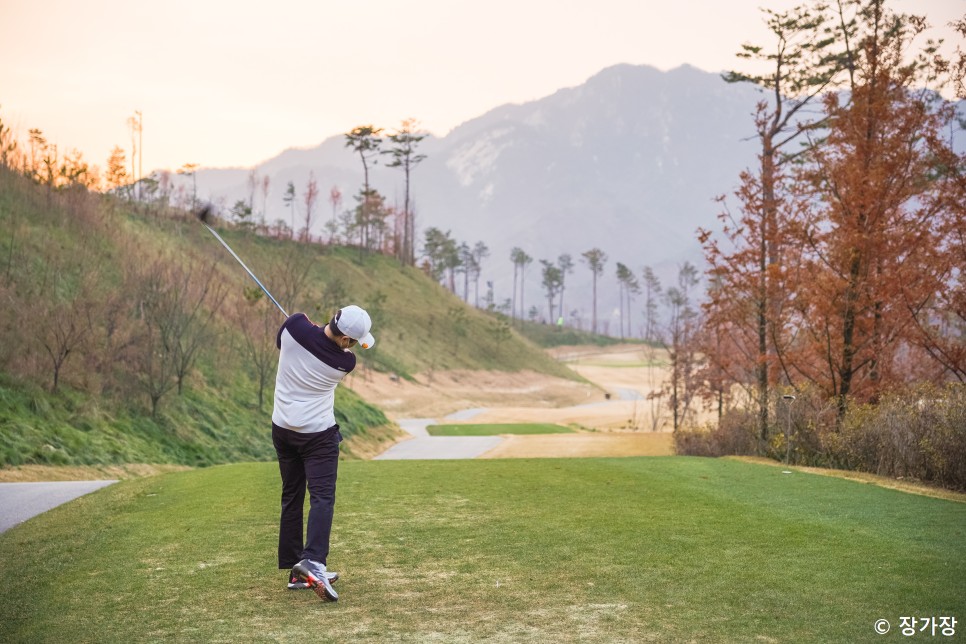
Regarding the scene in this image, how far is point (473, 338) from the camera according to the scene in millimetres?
86125

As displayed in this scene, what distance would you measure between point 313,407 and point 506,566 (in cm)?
213

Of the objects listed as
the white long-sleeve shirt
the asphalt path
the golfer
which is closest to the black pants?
the golfer

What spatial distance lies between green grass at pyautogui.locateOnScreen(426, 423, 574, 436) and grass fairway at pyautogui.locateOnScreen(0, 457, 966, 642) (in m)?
29.6

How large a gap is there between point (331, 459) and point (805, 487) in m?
7.86

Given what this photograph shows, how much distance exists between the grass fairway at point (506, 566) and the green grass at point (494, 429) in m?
29.6

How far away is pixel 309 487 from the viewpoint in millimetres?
7457

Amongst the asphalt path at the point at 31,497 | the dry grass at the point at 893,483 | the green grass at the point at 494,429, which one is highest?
the dry grass at the point at 893,483

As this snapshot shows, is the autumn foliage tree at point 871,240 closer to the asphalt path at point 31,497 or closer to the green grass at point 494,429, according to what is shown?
the asphalt path at point 31,497

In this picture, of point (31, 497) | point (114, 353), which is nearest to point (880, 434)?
point (31, 497)

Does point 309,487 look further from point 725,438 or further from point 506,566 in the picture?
point 725,438

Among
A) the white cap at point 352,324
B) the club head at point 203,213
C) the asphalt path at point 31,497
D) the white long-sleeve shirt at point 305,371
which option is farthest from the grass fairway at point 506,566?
the club head at point 203,213

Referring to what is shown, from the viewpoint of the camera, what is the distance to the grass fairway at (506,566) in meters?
6.08

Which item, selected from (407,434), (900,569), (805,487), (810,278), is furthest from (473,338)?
(900,569)

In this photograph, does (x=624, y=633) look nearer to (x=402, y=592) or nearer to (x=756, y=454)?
(x=402, y=592)
